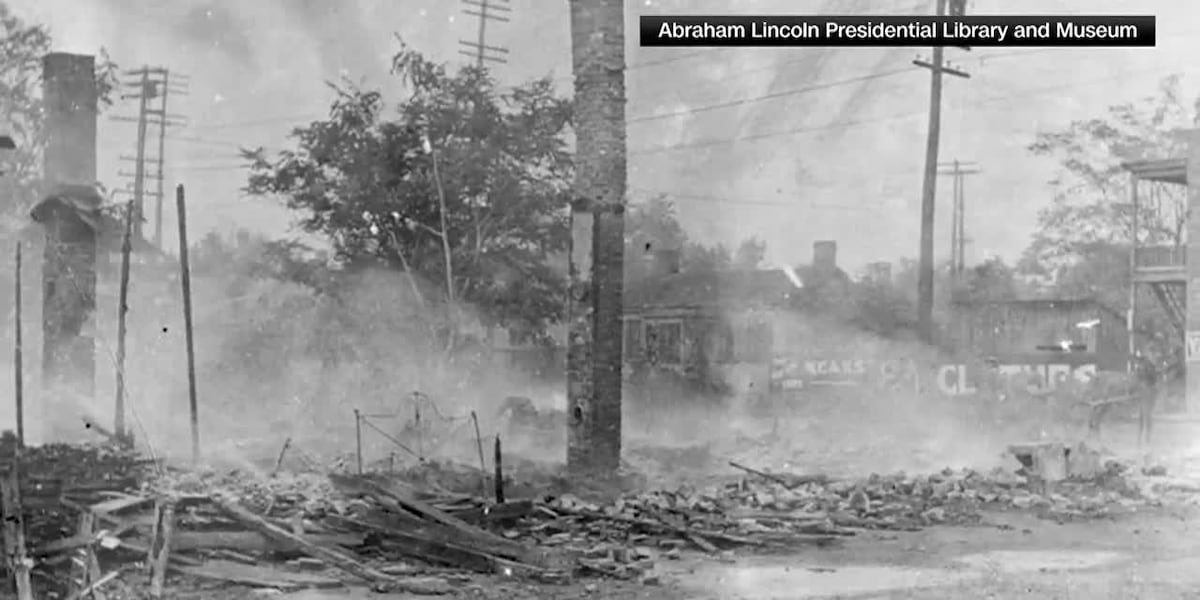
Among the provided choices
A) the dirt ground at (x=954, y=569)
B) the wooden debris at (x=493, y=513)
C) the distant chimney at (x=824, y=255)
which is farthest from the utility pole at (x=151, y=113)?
the dirt ground at (x=954, y=569)

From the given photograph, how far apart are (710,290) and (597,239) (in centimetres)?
2199

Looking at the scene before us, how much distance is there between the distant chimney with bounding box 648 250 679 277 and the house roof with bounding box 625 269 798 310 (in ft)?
2.41

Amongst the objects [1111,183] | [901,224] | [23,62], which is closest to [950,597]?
[23,62]

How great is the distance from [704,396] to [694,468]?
9.58m

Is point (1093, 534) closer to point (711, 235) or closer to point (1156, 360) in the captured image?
point (1156, 360)

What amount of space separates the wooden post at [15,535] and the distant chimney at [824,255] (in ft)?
112

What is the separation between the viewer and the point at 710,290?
114ft

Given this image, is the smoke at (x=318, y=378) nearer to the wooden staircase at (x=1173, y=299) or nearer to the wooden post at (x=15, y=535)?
the wooden post at (x=15, y=535)

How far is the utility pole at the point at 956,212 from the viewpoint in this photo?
189 ft

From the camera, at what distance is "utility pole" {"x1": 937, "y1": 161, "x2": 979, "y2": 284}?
189 feet

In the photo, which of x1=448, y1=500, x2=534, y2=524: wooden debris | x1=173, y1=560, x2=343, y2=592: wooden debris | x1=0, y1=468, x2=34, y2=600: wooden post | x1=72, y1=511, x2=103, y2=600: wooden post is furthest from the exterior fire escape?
x1=0, y1=468, x2=34, y2=600: wooden post

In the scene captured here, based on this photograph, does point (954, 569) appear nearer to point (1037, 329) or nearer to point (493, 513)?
point (493, 513)

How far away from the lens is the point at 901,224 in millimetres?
61594

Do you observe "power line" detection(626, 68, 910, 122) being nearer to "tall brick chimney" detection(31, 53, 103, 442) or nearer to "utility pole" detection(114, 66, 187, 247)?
"utility pole" detection(114, 66, 187, 247)
